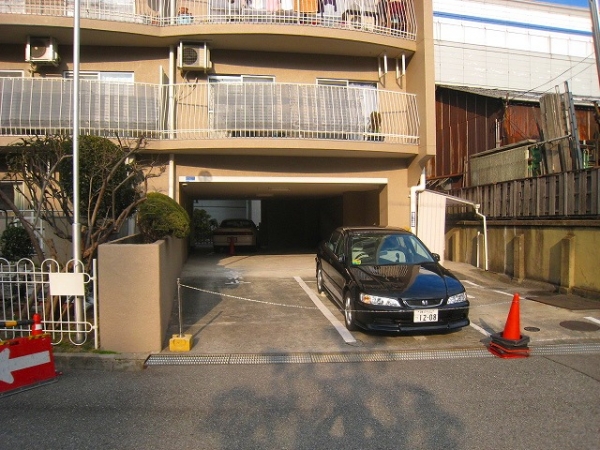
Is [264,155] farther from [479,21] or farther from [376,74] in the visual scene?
[479,21]

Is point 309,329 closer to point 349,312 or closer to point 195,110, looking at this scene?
point 349,312

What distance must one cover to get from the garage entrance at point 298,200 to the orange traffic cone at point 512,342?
6.56 meters

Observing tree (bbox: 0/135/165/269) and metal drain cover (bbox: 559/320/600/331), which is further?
metal drain cover (bbox: 559/320/600/331)

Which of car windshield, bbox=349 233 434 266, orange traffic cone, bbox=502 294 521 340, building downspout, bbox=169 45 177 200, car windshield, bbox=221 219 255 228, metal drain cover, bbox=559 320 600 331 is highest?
building downspout, bbox=169 45 177 200

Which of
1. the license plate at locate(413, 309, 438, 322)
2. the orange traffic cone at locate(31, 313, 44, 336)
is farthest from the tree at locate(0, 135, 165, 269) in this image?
the license plate at locate(413, 309, 438, 322)

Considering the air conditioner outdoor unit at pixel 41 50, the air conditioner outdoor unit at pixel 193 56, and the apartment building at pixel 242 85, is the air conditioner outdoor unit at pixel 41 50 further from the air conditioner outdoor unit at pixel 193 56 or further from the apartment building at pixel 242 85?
the air conditioner outdoor unit at pixel 193 56

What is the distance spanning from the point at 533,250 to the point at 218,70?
8.85 meters

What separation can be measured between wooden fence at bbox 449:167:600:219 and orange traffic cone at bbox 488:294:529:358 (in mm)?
4576

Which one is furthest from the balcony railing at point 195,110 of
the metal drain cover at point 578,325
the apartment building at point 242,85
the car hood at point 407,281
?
the metal drain cover at point 578,325

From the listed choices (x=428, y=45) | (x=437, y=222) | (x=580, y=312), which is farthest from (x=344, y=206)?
(x=580, y=312)

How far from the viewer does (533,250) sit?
36.4ft

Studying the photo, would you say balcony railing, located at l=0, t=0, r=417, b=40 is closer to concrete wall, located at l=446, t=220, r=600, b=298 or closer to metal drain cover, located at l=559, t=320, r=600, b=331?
concrete wall, located at l=446, t=220, r=600, b=298

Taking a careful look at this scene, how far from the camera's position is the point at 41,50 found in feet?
36.0

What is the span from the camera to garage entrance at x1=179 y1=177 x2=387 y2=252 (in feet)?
39.7
